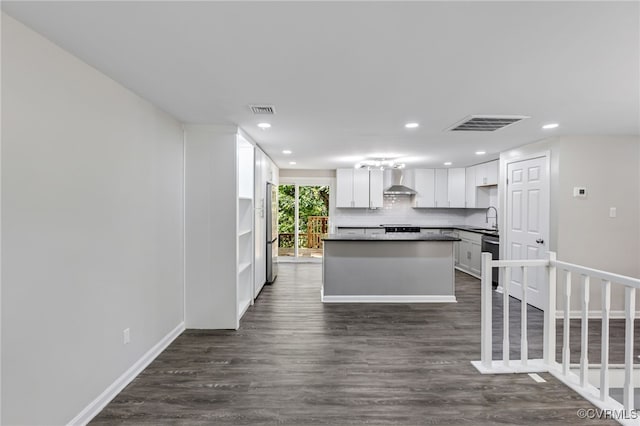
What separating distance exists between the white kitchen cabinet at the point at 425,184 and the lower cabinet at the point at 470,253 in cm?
110

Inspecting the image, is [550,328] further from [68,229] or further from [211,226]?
[68,229]

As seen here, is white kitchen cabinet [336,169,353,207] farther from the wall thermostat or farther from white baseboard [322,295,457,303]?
the wall thermostat

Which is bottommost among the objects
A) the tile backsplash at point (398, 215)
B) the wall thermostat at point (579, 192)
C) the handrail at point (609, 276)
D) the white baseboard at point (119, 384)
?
the white baseboard at point (119, 384)

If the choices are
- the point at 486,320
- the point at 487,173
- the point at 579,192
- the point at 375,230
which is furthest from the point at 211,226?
the point at 487,173

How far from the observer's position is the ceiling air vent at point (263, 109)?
2994 mm

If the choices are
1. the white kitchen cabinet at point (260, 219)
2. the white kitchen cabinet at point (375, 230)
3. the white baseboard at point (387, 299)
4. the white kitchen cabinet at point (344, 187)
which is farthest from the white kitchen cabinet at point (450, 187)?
the white kitchen cabinet at point (260, 219)

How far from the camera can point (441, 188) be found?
312 inches

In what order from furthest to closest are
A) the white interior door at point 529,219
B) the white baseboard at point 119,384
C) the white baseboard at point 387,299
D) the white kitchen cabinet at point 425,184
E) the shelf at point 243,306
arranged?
1. the white kitchen cabinet at point 425,184
2. the white baseboard at point 387,299
3. the white interior door at point 529,219
4. the shelf at point 243,306
5. the white baseboard at point 119,384

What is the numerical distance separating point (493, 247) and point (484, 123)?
316 centimetres

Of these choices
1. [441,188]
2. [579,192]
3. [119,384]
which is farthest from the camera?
[441,188]

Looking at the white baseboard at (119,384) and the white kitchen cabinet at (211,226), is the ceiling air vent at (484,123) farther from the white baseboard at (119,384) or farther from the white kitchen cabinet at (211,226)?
the white baseboard at (119,384)

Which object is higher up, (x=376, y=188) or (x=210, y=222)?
(x=376, y=188)

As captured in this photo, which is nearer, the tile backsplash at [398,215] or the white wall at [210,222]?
the white wall at [210,222]

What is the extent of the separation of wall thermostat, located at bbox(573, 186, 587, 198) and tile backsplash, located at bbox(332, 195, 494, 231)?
12.6ft
